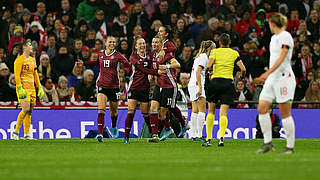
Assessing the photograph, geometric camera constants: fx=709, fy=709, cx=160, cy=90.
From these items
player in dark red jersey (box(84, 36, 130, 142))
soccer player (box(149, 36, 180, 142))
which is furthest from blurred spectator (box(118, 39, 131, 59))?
soccer player (box(149, 36, 180, 142))

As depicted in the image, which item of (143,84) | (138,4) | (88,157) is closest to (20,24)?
(138,4)

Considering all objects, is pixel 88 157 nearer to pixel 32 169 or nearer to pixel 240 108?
pixel 32 169

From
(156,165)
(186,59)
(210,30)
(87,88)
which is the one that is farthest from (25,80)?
(156,165)

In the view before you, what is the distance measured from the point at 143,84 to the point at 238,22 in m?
9.82

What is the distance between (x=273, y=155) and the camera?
10.9m

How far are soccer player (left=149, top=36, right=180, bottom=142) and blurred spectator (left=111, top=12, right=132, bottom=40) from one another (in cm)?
761

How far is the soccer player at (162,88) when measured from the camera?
16.2 m

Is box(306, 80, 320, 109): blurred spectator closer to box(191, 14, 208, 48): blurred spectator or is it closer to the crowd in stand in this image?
the crowd in stand

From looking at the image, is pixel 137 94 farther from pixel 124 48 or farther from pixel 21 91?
pixel 124 48

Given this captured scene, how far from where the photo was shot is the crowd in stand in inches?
856

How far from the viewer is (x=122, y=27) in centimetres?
2416

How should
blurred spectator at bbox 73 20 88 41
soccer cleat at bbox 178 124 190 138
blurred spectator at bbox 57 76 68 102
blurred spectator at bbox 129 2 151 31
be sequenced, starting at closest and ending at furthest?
1. soccer cleat at bbox 178 124 190 138
2. blurred spectator at bbox 57 76 68 102
3. blurred spectator at bbox 73 20 88 41
4. blurred spectator at bbox 129 2 151 31

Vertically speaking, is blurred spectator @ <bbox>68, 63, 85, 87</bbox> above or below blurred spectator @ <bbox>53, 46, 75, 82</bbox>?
below

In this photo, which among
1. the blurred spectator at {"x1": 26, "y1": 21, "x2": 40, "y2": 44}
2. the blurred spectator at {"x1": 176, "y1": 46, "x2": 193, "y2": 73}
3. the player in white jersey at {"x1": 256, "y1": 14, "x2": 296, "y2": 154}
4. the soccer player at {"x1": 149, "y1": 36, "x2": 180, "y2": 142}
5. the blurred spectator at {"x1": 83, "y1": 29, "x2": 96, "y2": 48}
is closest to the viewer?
the player in white jersey at {"x1": 256, "y1": 14, "x2": 296, "y2": 154}
